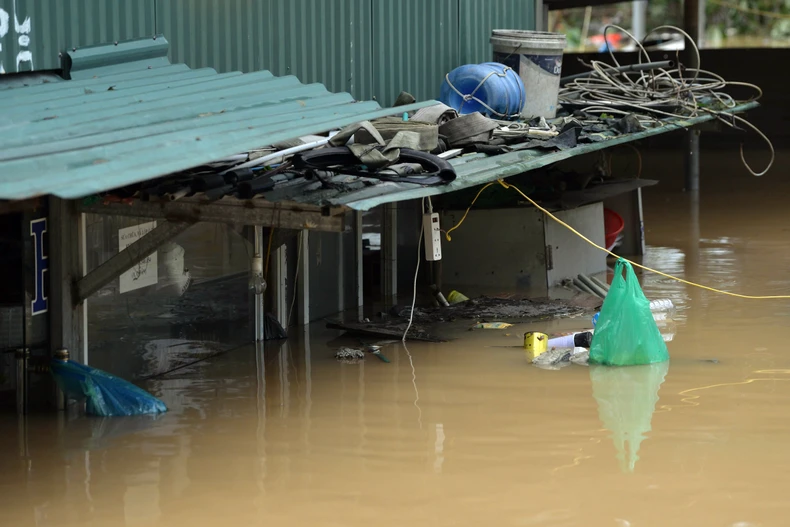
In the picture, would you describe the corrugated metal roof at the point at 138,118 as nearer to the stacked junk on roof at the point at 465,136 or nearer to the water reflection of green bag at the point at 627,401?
the stacked junk on roof at the point at 465,136

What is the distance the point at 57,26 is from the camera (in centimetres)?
731

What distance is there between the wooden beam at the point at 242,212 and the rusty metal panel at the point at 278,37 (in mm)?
1713

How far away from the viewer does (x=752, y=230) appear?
1623 centimetres

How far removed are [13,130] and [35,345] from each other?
1978 mm

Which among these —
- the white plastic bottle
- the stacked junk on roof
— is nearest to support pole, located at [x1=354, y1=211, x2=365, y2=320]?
the stacked junk on roof

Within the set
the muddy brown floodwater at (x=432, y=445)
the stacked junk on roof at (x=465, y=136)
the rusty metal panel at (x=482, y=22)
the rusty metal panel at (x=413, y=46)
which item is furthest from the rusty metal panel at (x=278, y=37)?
the muddy brown floodwater at (x=432, y=445)

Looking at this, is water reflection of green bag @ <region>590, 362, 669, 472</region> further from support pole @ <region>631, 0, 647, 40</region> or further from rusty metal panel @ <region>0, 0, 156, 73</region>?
support pole @ <region>631, 0, 647, 40</region>

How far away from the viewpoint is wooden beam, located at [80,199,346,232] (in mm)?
6902

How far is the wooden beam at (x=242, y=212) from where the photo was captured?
6902mm

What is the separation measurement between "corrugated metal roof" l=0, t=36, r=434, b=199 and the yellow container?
251 centimetres

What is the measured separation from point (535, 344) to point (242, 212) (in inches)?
Result: 117

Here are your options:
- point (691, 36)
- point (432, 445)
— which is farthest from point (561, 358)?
point (691, 36)

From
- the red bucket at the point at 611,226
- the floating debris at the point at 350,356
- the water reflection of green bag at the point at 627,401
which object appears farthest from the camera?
the red bucket at the point at 611,226

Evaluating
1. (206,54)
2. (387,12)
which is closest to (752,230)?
(387,12)
